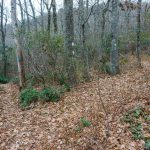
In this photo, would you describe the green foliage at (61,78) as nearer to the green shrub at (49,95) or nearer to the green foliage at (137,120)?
the green shrub at (49,95)

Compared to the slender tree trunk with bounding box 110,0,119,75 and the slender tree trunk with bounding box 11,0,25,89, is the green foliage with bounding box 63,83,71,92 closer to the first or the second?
the slender tree trunk with bounding box 11,0,25,89

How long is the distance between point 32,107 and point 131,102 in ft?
11.5

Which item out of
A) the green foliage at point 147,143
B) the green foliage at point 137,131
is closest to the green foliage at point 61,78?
the green foliage at point 137,131

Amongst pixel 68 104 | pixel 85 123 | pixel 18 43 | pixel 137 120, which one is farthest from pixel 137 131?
pixel 18 43

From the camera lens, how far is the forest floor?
6500 mm

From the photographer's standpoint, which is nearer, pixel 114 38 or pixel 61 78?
pixel 61 78

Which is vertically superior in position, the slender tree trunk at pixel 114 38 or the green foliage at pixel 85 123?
the slender tree trunk at pixel 114 38

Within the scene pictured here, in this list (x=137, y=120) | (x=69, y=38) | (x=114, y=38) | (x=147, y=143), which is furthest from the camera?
(x=114, y=38)

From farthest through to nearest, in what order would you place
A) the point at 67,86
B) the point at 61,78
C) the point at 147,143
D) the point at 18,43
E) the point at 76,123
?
the point at 18,43 < the point at 61,78 < the point at 67,86 < the point at 76,123 < the point at 147,143

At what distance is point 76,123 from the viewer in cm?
761

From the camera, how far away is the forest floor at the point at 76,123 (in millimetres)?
6500

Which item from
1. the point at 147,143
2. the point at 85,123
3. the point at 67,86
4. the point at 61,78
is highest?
the point at 61,78

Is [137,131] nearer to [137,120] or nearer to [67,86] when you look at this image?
[137,120]

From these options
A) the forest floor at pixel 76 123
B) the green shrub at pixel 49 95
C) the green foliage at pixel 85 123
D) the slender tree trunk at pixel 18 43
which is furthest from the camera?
the slender tree trunk at pixel 18 43
